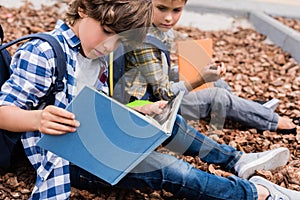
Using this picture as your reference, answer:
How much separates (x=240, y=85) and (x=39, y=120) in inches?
65.4

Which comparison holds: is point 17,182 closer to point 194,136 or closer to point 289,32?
point 194,136

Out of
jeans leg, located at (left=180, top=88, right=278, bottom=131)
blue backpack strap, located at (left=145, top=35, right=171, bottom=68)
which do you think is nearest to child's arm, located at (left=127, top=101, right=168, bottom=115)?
blue backpack strap, located at (left=145, top=35, right=171, bottom=68)

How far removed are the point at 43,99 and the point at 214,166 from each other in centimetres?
78

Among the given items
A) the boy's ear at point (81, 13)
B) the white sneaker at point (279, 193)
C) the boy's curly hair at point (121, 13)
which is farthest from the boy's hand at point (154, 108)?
the white sneaker at point (279, 193)

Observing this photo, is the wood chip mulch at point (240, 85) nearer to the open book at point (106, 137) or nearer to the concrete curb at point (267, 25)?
the concrete curb at point (267, 25)

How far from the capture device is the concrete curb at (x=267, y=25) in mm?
3191

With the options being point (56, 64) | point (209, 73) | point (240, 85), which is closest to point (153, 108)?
point (56, 64)

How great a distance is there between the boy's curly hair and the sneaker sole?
70 cm

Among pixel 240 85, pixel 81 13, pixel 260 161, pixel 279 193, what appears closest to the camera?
pixel 81 13

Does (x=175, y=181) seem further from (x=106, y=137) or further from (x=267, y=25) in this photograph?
(x=267, y=25)

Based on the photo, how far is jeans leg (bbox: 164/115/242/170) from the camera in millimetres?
1796

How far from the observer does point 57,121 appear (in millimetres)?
1172

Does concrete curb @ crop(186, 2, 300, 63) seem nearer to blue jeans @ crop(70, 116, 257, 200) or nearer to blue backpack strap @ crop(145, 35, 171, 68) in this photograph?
blue backpack strap @ crop(145, 35, 171, 68)

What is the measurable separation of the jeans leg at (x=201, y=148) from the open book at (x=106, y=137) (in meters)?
0.48
